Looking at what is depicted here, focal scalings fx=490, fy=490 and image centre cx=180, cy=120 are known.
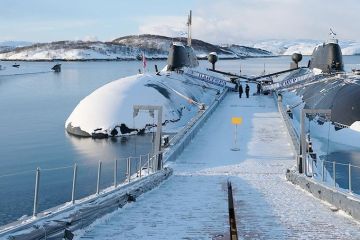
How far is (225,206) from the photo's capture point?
11406 millimetres

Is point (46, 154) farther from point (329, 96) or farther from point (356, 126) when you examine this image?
point (329, 96)

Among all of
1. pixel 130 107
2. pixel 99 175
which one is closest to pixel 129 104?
pixel 130 107

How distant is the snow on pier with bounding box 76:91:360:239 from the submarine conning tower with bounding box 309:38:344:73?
28.5 meters

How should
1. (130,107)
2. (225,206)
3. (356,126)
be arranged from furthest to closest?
(130,107)
(356,126)
(225,206)

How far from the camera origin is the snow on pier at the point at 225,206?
30.3 ft

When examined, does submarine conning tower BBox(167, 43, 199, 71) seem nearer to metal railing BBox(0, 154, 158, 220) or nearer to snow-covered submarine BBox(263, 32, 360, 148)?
snow-covered submarine BBox(263, 32, 360, 148)

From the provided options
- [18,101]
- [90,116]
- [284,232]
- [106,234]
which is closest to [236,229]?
[284,232]

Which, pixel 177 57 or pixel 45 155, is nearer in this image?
pixel 45 155

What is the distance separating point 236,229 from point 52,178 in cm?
1250

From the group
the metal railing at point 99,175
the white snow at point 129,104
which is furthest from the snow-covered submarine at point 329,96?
the white snow at point 129,104

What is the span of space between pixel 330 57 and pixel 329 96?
1453 centimetres

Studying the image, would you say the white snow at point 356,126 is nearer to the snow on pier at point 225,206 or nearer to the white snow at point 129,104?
the snow on pier at point 225,206

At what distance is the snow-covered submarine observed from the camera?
1145 inches

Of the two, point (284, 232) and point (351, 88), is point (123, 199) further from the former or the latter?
point (351, 88)
